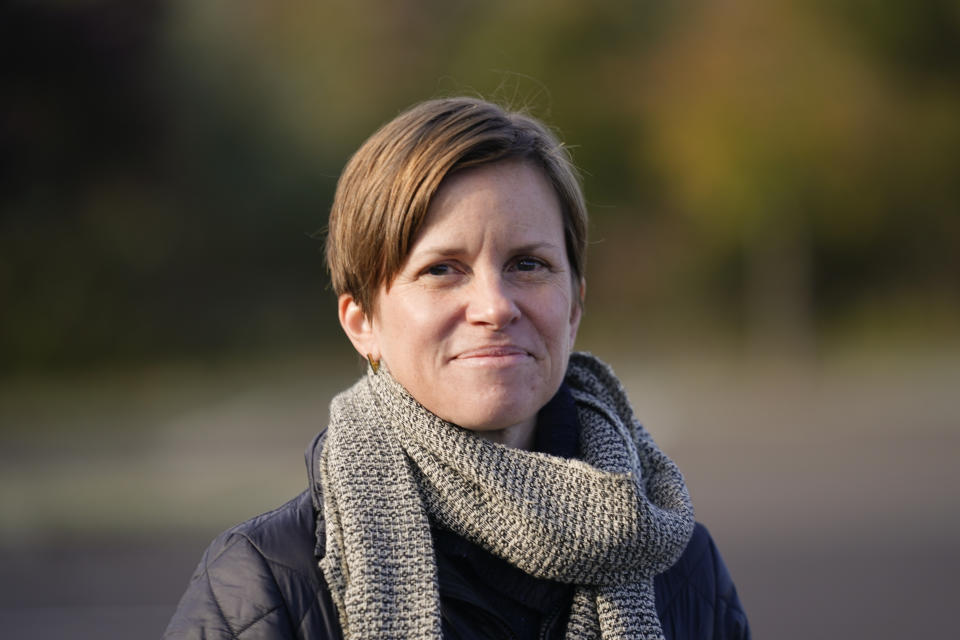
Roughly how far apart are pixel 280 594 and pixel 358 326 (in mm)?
542

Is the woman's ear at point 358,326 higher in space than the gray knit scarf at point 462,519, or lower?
higher

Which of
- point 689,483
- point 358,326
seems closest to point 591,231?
point 689,483

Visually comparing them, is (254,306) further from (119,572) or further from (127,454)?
(119,572)

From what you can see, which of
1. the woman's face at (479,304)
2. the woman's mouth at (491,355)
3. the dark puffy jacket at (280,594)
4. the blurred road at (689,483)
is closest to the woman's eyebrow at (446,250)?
the woman's face at (479,304)

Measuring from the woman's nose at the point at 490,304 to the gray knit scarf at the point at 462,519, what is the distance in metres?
0.21

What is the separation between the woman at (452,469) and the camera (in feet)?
5.55

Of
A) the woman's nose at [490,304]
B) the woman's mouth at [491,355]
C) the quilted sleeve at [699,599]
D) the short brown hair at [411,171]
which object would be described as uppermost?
the short brown hair at [411,171]

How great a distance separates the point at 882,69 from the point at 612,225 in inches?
253

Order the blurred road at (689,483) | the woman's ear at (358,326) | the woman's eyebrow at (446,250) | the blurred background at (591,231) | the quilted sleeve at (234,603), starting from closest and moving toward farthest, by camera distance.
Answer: the quilted sleeve at (234,603), the woman's eyebrow at (446,250), the woman's ear at (358,326), the blurred road at (689,483), the blurred background at (591,231)

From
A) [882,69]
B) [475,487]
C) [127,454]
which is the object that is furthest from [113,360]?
[475,487]

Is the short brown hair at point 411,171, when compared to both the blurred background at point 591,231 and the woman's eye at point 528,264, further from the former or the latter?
the blurred background at point 591,231

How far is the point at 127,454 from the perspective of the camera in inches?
449

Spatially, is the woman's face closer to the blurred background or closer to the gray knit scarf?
the gray knit scarf

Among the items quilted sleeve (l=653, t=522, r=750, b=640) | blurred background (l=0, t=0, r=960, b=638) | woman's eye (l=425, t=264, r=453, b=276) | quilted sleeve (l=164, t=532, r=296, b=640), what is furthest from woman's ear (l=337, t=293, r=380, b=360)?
blurred background (l=0, t=0, r=960, b=638)
